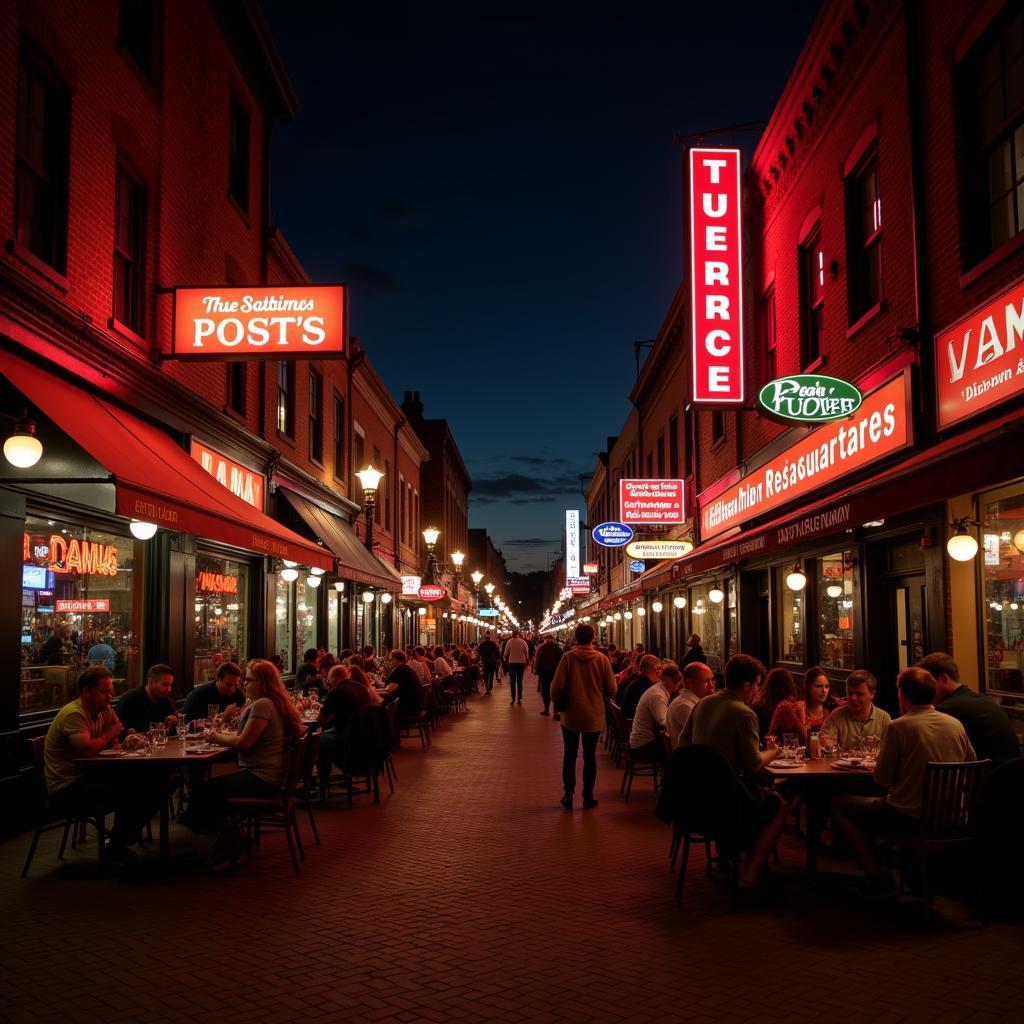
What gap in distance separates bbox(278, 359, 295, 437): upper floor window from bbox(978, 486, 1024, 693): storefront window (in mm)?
13725

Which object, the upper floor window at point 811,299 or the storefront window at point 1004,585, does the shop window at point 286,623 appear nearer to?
the upper floor window at point 811,299

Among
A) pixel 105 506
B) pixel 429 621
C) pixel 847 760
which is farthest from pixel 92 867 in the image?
pixel 429 621

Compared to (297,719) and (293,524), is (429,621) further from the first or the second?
(297,719)

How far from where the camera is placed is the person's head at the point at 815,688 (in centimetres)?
914

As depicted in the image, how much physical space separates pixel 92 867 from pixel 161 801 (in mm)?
712

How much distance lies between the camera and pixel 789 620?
16875 millimetres

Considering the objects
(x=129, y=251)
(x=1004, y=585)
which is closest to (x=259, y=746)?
(x=1004, y=585)

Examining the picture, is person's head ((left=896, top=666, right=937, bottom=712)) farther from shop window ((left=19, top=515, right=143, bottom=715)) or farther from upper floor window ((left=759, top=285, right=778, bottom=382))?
upper floor window ((left=759, top=285, right=778, bottom=382))

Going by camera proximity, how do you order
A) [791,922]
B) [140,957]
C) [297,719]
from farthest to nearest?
[297,719]
[791,922]
[140,957]

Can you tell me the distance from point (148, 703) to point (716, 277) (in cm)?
1037

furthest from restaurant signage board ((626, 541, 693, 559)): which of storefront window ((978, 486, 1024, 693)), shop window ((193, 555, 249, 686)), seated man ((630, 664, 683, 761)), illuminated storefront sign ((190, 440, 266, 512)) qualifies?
storefront window ((978, 486, 1024, 693))

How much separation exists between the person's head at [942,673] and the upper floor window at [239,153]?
44.5 ft

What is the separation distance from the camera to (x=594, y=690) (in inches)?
417

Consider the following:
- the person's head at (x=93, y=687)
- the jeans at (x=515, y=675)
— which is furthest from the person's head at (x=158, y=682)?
the jeans at (x=515, y=675)
